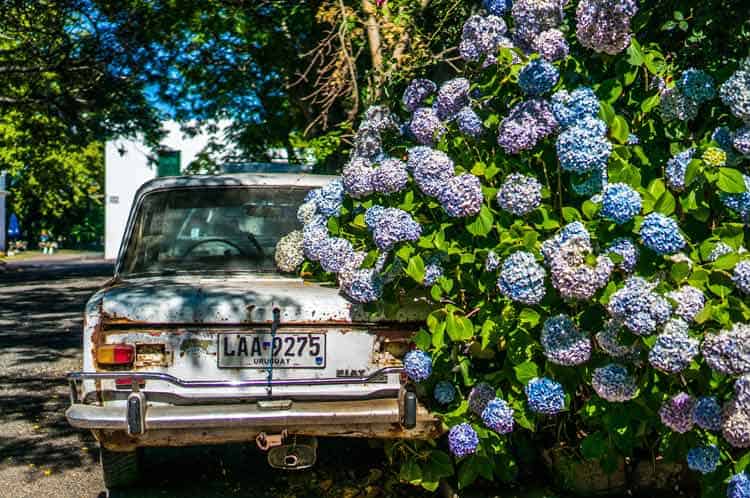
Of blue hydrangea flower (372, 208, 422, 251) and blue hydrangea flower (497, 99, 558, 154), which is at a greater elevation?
blue hydrangea flower (497, 99, 558, 154)

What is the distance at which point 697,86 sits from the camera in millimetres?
3721

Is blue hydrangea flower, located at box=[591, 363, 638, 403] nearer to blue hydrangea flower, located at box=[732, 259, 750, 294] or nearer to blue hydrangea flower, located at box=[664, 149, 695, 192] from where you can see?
blue hydrangea flower, located at box=[732, 259, 750, 294]

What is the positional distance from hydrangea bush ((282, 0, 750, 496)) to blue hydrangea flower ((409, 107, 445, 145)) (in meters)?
0.01

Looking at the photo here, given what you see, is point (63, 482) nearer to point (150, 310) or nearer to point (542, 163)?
point (150, 310)

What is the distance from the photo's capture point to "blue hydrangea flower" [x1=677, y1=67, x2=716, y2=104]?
372cm

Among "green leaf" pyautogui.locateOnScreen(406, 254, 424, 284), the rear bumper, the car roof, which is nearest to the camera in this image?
"green leaf" pyautogui.locateOnScreen(406, 254, 424, 284)

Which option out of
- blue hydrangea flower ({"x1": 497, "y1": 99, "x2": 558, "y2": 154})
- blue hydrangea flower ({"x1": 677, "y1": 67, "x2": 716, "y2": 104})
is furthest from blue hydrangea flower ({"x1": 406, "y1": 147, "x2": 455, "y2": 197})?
blue hydrangea flower ({"x1": 677, "y1": 67, "x2": 716, "y2": 104})

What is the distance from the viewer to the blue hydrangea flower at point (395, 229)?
4113mm

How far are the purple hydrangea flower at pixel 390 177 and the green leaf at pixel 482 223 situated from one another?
19.2 inches

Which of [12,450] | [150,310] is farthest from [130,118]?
[150,310]

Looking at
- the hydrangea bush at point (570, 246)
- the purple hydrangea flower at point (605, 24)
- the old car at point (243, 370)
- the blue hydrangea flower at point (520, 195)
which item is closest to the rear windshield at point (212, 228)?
the old car at point (243, 370)

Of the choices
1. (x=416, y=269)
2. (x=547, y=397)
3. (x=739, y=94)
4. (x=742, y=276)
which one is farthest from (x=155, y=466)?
(x=739, y=94)

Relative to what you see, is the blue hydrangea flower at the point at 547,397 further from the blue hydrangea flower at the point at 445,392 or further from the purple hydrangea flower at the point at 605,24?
the purple hydrangea flower at the point at 605,24

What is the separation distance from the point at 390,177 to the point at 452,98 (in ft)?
1.63
